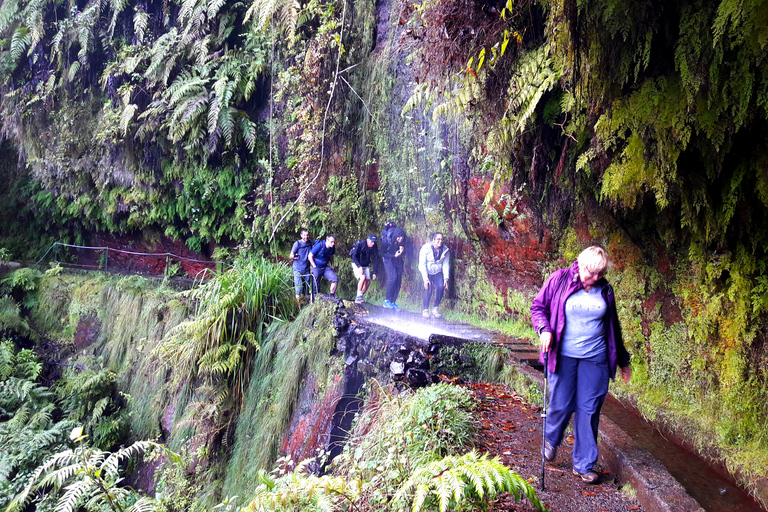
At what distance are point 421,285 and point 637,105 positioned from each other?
753 centimetres

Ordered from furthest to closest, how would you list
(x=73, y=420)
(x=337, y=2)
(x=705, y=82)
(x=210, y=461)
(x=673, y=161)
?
(x=337, y=2) → (x=73, y=420) → (x=210, y=461) → (x=673, y=161) → (x=705, y=82)

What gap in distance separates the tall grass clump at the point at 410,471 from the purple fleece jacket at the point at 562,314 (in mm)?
1056

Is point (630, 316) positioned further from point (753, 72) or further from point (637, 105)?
point (753, 72)

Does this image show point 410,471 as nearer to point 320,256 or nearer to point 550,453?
point 550,453

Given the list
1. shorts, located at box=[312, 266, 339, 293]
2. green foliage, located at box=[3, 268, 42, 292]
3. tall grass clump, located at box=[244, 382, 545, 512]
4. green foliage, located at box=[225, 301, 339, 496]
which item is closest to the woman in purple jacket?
tall grass clump, located at box=[244, 382, 545, 512]

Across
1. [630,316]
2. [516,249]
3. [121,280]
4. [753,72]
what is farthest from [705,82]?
[121,280]

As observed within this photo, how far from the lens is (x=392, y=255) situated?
1020 centimetres

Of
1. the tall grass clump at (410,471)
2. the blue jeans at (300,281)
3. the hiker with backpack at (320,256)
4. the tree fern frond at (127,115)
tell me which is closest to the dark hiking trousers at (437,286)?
the hiker with backpack at (320,256)

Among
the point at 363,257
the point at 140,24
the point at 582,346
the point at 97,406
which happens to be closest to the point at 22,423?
the point at 97,406

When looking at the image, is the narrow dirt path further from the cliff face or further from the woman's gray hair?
the woman's gray hair

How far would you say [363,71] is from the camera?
36.8 ft

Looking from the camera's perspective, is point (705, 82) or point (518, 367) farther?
point (518, 367)

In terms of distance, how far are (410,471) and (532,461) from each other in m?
1.05

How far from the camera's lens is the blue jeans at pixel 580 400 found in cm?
345
